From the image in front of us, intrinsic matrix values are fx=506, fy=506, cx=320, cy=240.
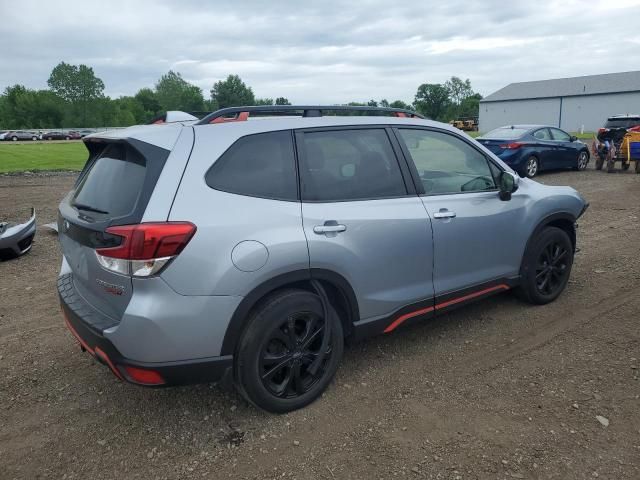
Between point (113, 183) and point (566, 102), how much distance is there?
74.9 m

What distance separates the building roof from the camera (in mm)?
63528

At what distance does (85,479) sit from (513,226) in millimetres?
3429

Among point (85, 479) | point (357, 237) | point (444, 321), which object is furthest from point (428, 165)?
point (85, 479)

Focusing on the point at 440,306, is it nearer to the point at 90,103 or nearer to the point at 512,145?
the point at 512,145

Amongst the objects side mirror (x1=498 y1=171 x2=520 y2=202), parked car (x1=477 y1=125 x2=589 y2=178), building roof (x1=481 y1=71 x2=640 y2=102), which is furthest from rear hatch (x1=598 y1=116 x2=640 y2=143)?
building roof (x1=481 y1=71 x2=640 y2=102)

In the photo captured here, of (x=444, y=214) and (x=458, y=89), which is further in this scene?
(x=458, y=89)

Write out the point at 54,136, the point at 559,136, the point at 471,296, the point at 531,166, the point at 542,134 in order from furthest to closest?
the point at 54,136
the point at 559,136
the point at 542,134
the point at 531,166
the point at 471,296

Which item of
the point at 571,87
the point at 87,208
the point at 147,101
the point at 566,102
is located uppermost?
the point at 147,101

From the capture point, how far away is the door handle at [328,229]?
9.68ft

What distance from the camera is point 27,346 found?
13.1 feet

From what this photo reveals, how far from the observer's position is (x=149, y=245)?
2.46 m

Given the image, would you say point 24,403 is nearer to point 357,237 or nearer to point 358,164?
point 357,237

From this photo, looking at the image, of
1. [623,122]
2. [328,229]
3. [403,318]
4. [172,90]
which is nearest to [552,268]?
[403,318]

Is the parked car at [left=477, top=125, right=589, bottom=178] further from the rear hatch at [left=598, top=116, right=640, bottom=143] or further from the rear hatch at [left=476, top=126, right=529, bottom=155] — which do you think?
the rear hatch at [left=598, top=116, right=640, bottom=143]
